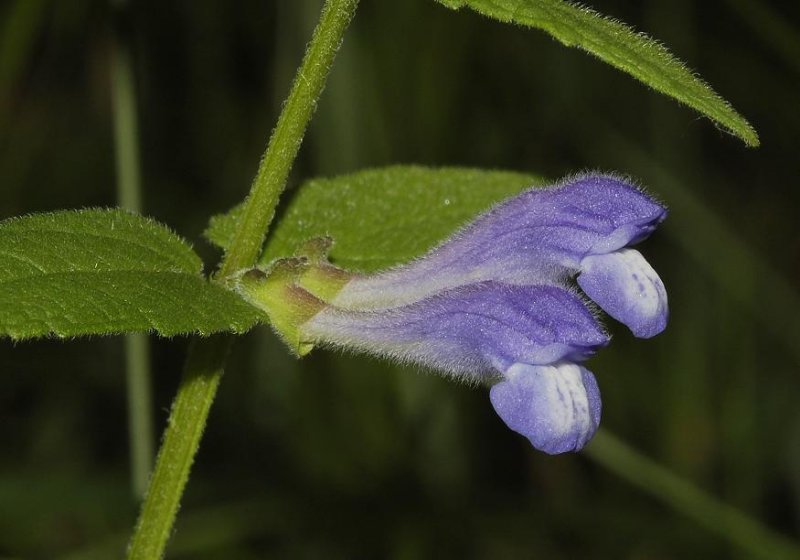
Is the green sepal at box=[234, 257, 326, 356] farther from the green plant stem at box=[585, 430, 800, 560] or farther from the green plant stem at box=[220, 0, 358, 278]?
the green plant stem at box=[585, 430, 800, 560]

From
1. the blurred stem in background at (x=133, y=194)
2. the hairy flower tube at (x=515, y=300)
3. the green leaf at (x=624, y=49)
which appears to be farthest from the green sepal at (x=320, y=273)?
the blurred stem in background at (x=133, y=194)

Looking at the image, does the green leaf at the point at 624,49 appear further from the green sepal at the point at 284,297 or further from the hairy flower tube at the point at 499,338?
the green sepal at the point at 284,297

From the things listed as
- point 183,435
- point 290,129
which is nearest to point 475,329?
point 290,129

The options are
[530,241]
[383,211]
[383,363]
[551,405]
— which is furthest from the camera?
[383,363]

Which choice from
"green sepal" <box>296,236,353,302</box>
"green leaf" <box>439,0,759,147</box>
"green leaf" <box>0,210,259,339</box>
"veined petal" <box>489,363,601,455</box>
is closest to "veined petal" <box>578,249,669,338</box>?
"veined petal" <box>489,363,601,455</box>

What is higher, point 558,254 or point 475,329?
point 558,254

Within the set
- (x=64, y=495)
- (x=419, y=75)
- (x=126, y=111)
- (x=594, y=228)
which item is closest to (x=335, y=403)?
(x=64, y=495)

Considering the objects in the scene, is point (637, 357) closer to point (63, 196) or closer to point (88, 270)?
point (63, 196)

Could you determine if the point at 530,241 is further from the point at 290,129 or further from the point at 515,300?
the point at 290,129
